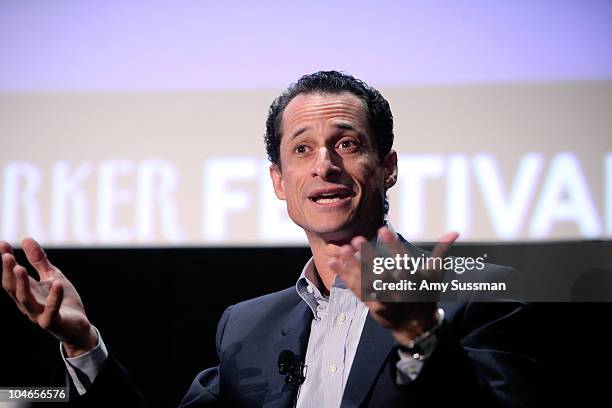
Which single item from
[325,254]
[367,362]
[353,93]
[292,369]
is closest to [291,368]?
[292,369]

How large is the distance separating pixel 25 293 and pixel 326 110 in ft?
3.62

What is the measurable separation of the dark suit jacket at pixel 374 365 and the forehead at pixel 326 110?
617mm

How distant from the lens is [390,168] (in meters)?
2.57

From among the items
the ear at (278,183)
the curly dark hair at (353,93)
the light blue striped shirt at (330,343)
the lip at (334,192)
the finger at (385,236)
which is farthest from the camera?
the ear at (278,183)

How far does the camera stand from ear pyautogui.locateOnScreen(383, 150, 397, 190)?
2.55 meters

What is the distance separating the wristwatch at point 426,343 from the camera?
1589 millimetres

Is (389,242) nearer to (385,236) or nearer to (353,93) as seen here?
(385,236)

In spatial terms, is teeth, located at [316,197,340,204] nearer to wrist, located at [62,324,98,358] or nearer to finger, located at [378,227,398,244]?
finger, located at [378,227,398,244]

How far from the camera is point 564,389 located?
260 cm

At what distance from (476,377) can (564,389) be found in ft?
3.73

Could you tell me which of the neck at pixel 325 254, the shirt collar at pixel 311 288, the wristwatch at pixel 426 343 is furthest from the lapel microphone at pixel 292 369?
the wristwatch at pixel 426 343

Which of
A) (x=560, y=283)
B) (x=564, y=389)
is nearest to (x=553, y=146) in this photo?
(x=560, y=283)

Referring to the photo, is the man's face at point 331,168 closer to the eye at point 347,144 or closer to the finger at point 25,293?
the eye at point 347,144

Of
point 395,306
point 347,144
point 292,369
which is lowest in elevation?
point 292,369
